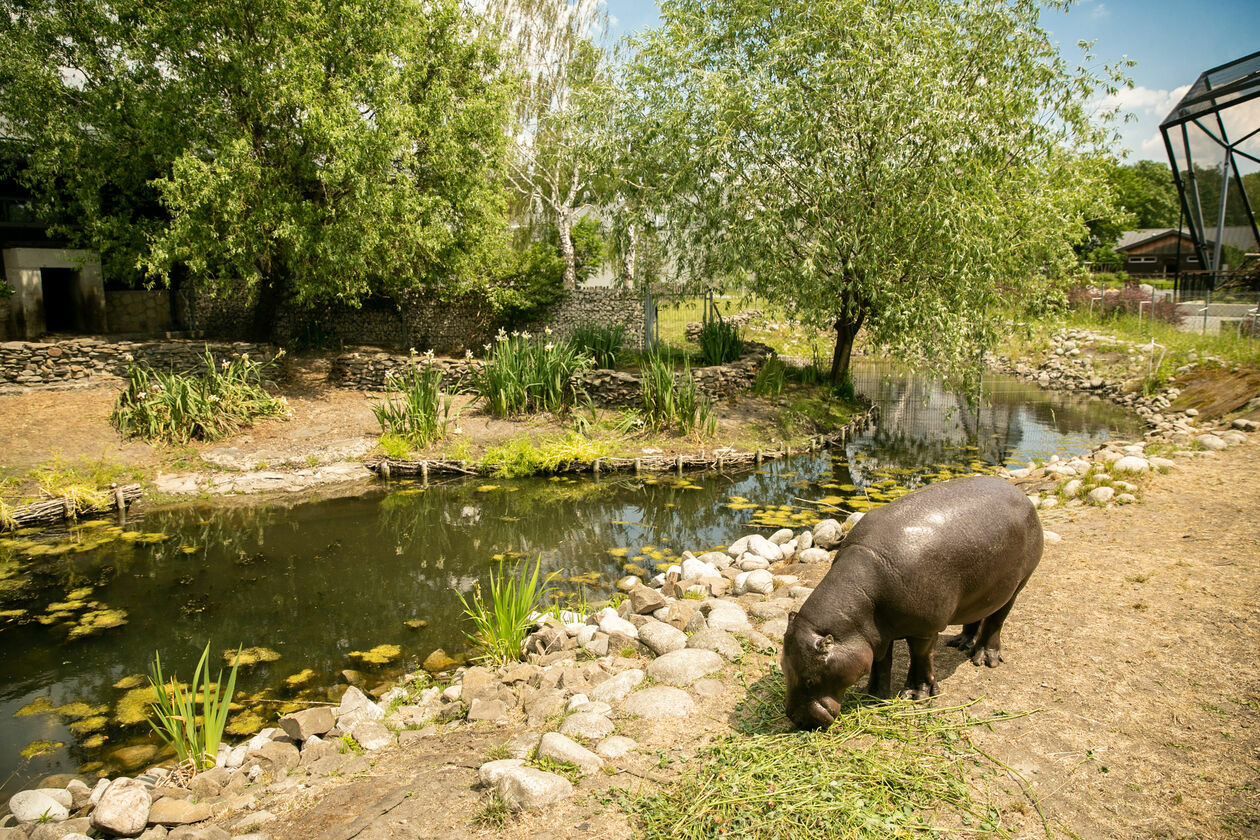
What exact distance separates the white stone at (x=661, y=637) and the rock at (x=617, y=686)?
1.42ft

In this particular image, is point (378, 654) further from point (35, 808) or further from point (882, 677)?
point (882, 677)

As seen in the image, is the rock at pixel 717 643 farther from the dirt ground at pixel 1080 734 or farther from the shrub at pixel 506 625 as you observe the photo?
the shrub at pixel 506 625

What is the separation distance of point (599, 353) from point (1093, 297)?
66.2ft

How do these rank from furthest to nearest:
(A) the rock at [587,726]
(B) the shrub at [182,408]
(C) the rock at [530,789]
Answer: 1. (B) the shrub at [182,408]
2. (A) the rock at [587,726]
3. (C) the rock at [530,789]

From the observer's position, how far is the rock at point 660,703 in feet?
12.9

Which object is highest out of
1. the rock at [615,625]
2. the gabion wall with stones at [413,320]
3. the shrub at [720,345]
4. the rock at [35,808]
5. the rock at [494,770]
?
the gabion wall with stones at [413,320]

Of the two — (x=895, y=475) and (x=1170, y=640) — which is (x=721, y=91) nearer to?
(x=895, y=475)

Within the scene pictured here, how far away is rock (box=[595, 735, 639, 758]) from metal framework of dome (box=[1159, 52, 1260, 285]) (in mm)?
24677

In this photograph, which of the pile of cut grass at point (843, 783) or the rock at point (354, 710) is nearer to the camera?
the pile of cut grass at point (843, 783)

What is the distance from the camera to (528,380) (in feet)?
43.6

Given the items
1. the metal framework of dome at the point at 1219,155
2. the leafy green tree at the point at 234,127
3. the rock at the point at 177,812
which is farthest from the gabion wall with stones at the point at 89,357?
the metal framework of dome at the point at 1219,155

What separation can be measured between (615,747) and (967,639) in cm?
214

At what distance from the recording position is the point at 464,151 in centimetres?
1623

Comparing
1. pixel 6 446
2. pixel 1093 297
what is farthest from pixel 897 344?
pixel 1093 297
